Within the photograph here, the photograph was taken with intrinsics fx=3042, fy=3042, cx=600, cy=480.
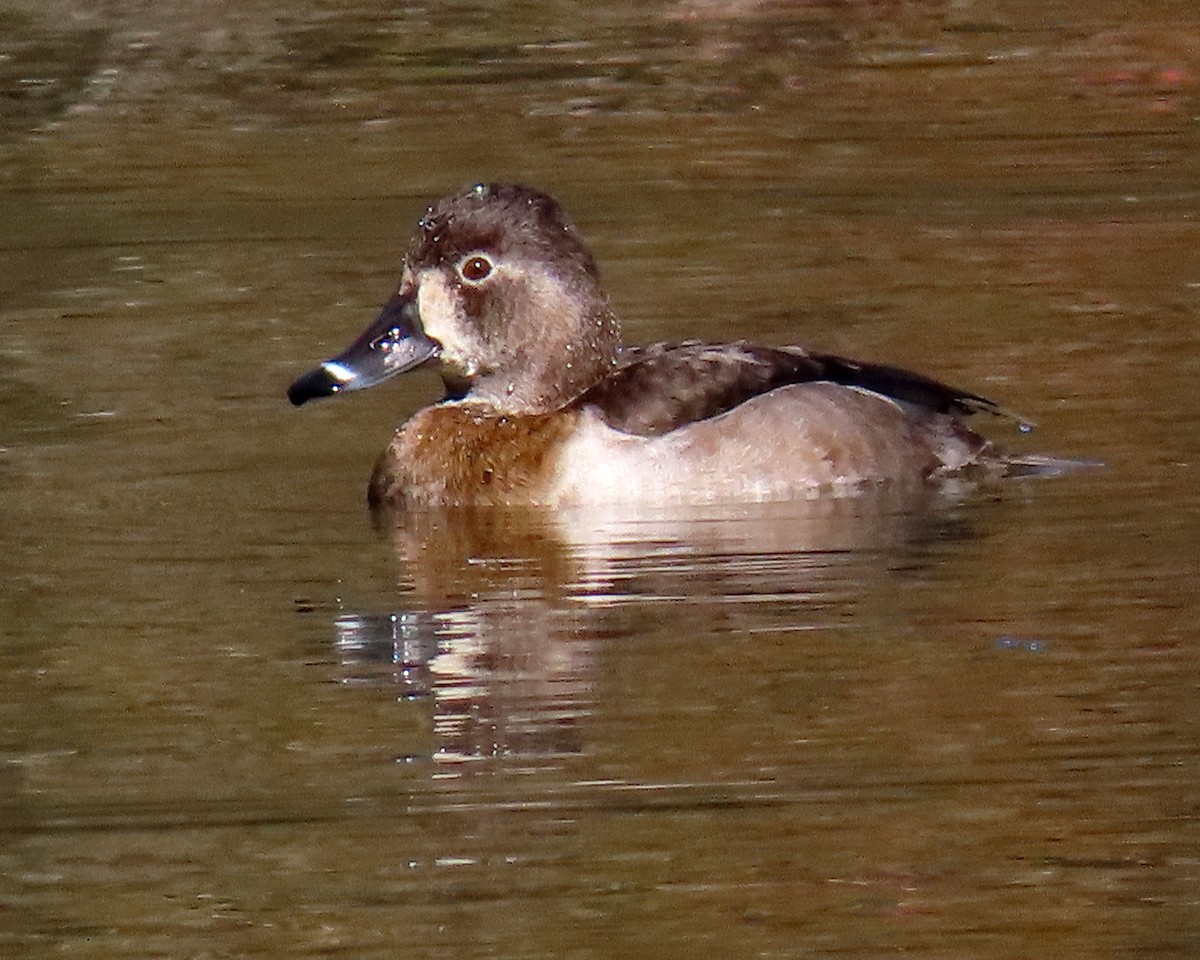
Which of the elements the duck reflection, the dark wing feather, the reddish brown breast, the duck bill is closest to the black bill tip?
the duck bill

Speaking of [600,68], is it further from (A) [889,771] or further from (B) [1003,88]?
(A) [889,771]

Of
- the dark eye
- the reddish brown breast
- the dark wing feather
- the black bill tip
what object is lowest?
the reddish brown breast

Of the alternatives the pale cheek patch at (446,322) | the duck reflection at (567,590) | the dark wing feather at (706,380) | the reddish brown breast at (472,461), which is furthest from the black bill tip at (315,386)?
the dark wing feather at (706,380)

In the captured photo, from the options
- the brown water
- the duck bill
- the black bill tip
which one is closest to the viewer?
the brown water

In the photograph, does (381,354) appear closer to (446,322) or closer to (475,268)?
(446,322)

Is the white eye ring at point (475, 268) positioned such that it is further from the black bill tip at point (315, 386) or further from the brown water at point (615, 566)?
the brown water at point (615, 566)

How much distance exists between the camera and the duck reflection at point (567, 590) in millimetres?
7176

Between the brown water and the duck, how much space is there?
194 mm

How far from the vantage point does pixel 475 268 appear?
32.4ft

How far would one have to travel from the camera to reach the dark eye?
Answer: 9.85 metres

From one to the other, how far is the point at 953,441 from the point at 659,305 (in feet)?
9.89

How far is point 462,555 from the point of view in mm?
8945

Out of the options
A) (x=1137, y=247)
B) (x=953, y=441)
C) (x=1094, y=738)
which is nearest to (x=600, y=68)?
(x=1137, y=247)

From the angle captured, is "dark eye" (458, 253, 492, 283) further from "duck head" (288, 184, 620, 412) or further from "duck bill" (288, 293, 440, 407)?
"duck bill" (288, 293, 440, 407)
